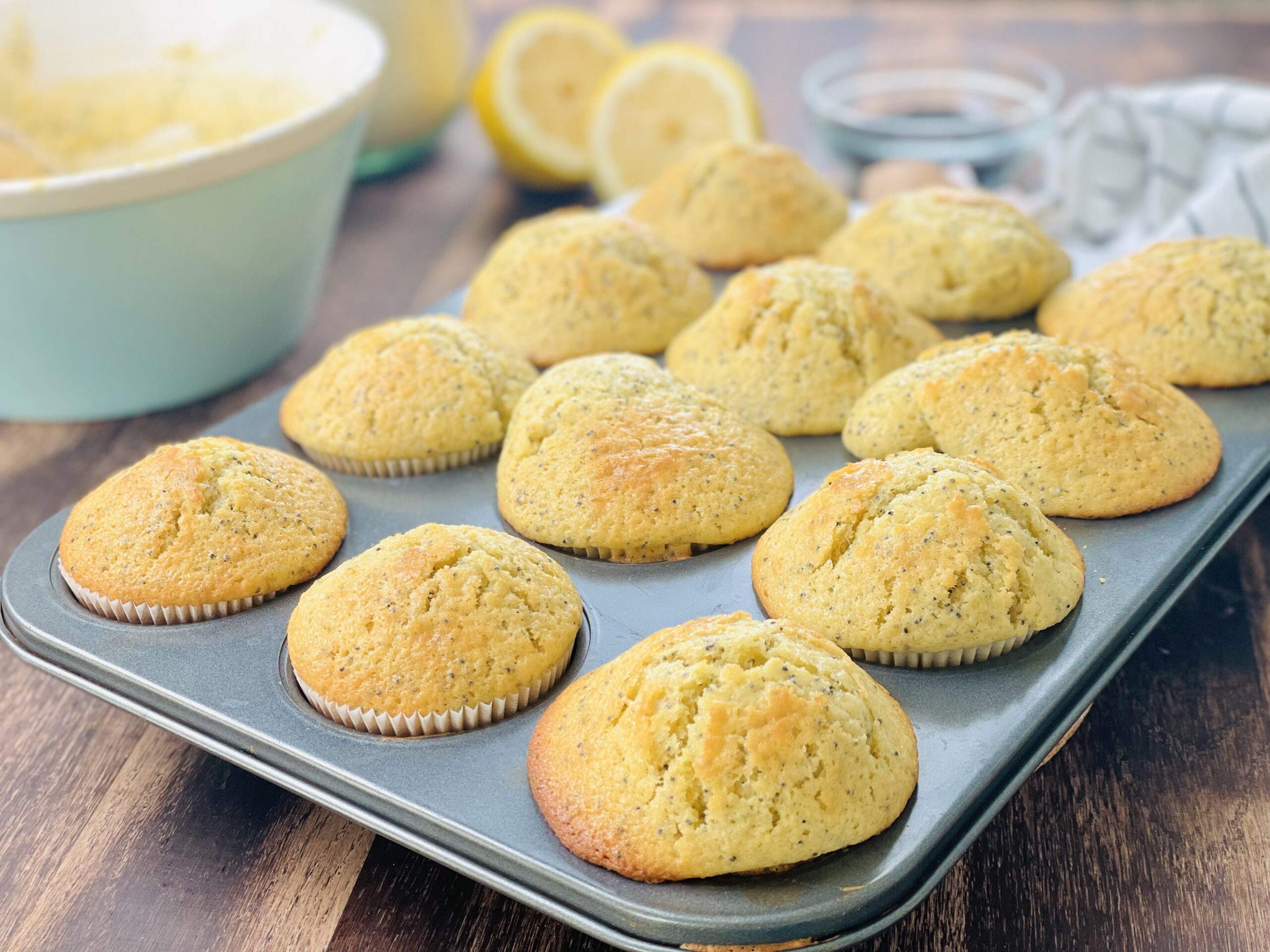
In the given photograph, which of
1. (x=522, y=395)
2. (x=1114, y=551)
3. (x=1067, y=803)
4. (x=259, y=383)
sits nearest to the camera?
(x=1067, y=803)

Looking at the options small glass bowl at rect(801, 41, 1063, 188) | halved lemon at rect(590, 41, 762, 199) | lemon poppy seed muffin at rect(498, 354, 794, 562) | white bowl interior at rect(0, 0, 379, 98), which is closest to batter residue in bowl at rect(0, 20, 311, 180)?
white bowl interior at rect(0, 0, 379, 98)

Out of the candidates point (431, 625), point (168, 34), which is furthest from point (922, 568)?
point (168, 34)

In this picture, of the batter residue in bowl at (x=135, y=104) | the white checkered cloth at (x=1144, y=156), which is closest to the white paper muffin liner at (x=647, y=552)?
the white checkered cloth at (x=1144, y=156)

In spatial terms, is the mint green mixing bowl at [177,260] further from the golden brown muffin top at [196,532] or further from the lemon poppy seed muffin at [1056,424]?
the lemon poppy seed muffin at [1056,424]

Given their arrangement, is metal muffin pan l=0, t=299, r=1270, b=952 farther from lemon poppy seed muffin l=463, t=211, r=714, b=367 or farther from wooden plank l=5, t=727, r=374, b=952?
lemon poppy seed muffin l=463, t=211, r=714, b=367

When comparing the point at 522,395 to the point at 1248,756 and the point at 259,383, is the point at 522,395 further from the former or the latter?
the point at 1248,756

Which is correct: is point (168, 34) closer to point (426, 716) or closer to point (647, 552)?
point (647, 552)

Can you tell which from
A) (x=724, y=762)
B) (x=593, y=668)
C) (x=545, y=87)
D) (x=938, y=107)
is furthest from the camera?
(x=938, y=107)

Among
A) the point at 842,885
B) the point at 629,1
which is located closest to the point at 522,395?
the point at 842,885
